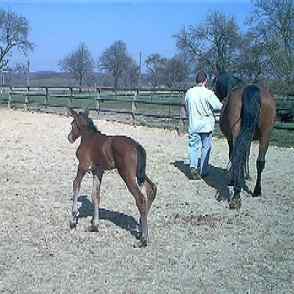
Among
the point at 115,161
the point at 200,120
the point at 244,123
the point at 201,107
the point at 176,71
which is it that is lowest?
the point at 115,161

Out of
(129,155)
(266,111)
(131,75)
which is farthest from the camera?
(131,75)

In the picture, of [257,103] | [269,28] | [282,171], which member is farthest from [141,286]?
[269,28]

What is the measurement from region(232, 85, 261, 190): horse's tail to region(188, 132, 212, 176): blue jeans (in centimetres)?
175

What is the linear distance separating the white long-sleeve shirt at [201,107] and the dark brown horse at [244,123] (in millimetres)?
746

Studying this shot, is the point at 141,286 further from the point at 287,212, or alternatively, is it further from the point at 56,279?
the point at 287,212

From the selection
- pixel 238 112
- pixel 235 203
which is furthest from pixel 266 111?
pixel 235 203

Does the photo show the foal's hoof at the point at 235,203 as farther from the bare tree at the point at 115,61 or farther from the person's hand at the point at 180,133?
the bare tree at the point at 115,61

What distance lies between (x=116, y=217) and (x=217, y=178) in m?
3.20

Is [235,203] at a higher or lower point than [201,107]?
lower

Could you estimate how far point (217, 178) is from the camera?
9.58m

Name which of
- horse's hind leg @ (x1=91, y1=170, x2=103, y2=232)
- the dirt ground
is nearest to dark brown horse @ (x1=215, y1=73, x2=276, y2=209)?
the dirt ground

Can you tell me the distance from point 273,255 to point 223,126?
11.0 ft

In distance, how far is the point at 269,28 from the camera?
3142 cm

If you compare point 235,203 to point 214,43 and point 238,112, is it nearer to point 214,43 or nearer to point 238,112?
point 238,112
